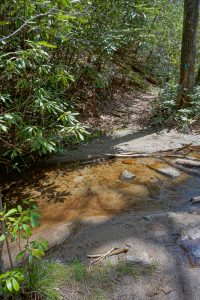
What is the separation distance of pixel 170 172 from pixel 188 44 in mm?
4125

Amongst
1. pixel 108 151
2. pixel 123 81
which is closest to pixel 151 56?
pixel 123 81

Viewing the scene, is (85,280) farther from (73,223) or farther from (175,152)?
(175,152)

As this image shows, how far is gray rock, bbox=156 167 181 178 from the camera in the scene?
459 centimetres

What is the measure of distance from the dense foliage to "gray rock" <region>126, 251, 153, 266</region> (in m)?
1.46

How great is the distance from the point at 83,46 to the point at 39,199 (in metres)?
3.29

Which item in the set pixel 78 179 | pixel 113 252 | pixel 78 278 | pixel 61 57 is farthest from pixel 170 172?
pixel 61 57

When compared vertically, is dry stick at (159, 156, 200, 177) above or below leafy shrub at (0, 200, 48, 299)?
below

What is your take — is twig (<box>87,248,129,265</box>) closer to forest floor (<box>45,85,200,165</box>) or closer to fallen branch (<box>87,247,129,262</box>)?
fallen branch (<box>87,247,129,262</box>)

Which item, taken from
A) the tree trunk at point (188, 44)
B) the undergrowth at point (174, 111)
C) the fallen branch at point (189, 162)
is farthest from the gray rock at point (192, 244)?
the tree trunk at point (188, 44)

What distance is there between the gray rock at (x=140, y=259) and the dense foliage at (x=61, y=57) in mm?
1458

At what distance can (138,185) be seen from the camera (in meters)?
4.34

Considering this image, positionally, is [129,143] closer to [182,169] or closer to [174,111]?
[182,169]

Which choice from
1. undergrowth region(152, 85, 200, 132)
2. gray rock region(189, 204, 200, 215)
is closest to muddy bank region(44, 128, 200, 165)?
undergrowth region(152, 85, 200, 132)

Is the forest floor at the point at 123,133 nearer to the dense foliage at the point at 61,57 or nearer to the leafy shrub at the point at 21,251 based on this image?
the dense foliage at the point at 61,57
